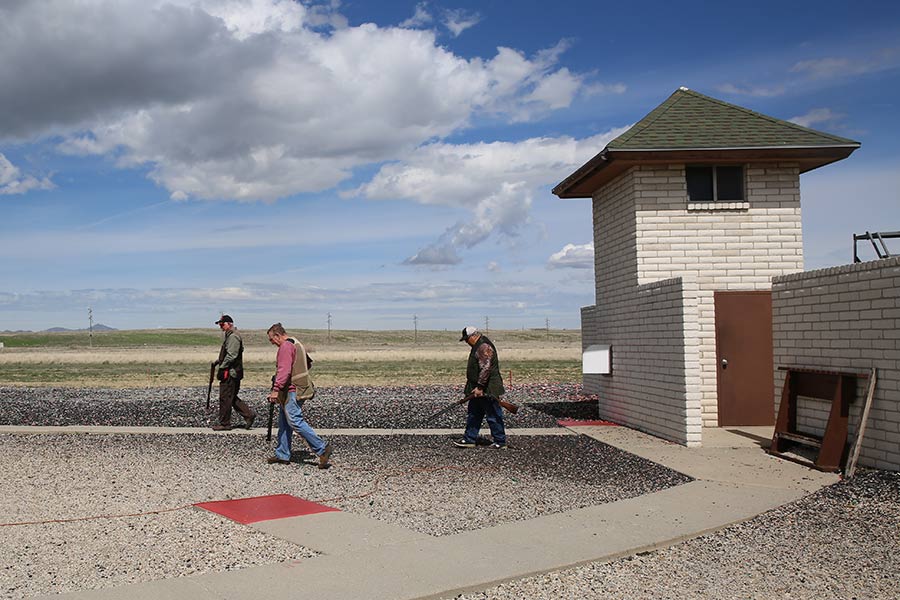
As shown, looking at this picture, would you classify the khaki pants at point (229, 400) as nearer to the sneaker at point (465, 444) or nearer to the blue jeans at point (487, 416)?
the sneaker at point (465, 444)

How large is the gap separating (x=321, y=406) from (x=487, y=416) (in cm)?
878

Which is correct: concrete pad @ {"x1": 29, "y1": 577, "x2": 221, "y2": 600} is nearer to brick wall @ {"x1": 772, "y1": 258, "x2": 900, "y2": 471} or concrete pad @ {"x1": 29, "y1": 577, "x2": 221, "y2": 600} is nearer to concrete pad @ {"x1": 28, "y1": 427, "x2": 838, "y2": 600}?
concrete pad @ {"x1": 28, "y1": 427, "x2": 838, "y2": 600}

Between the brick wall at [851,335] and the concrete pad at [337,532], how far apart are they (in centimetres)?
599

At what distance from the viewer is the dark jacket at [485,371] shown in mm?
12219

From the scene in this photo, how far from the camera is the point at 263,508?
28.1 ft

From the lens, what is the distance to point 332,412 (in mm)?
18750

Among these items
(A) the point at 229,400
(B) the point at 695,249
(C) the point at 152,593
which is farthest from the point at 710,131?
(C) the point at 152,593

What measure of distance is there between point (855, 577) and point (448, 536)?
125 inches

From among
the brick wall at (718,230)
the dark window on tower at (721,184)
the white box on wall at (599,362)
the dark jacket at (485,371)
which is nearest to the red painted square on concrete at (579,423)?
the white box on wall at (599,362)

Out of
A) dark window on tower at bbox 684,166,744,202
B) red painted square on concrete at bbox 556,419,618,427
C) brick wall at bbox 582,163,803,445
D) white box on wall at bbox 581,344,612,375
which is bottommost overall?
red painted square on concrete at bbox 556,419,618,427

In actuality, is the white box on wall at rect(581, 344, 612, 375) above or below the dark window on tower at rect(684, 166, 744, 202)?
below

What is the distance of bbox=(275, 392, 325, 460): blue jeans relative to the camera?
36.1 ft

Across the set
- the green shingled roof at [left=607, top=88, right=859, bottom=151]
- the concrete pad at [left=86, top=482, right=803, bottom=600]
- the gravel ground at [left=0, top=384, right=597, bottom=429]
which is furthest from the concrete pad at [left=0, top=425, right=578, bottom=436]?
the concrete pad at [left=86, top=482, right=803, bottom=600]

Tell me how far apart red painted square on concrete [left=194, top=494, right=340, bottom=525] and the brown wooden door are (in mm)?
7926
